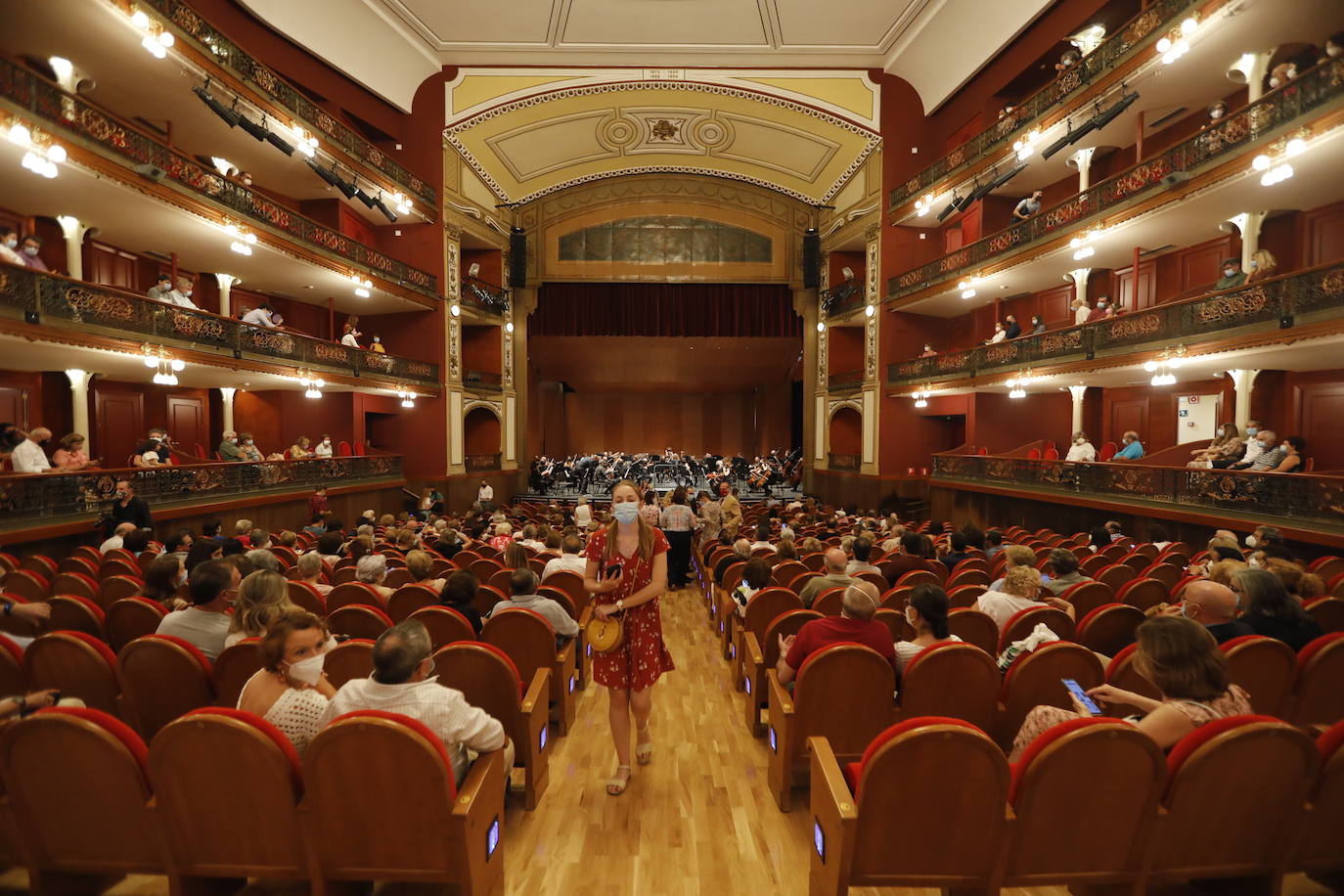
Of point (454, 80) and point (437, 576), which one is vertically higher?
point (454, 80)

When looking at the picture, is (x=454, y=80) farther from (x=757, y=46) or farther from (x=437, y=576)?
(x=437, y=576)

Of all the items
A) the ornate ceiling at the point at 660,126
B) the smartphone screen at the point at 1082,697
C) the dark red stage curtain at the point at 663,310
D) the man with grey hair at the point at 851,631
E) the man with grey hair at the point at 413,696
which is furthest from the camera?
the dark red stage curtain at the point at 663,310

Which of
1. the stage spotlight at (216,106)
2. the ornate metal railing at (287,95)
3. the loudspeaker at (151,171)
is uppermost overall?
the ornate metal railing at (287,95)

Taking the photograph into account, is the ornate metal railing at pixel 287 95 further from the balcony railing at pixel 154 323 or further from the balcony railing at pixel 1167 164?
the balcony railing at pixel 1167 164

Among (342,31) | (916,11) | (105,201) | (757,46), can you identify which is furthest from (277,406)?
(916,11)

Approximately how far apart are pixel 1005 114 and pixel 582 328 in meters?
12.8

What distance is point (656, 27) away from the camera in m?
15.1

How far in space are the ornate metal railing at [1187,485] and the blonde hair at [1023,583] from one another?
5.48 metres

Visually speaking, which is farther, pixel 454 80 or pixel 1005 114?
pixel 454 80

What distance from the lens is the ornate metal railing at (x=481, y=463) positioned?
18.1 meters

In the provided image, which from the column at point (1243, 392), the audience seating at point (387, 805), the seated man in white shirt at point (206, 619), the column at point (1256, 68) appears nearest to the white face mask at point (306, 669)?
the audience seating at point (387, 805)

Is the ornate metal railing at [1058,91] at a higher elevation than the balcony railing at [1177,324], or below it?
higher

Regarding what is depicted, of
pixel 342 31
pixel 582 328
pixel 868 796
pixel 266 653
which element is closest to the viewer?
pixel 868 796

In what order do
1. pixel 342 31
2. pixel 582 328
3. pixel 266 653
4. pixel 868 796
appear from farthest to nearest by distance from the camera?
pixel 582 328 < pixel 342 31 < pixel 266 653 < pixel 868 796
